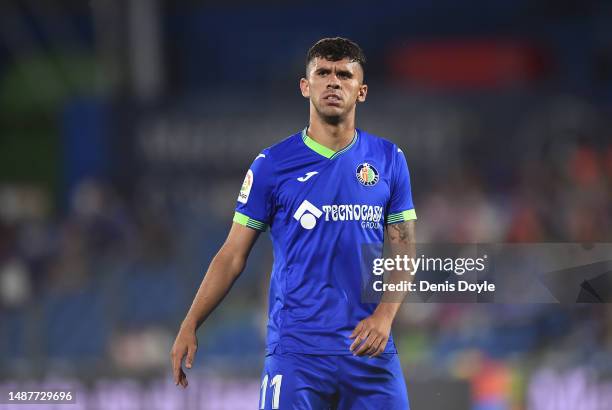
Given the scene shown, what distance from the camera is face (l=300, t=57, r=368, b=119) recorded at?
459 centimetres

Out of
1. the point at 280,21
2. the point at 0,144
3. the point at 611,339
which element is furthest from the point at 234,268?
the point at 0,144

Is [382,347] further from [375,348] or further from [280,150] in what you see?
[280,150]

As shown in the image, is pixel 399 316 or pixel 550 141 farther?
pixel 550 141

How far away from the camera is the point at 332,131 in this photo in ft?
15.4

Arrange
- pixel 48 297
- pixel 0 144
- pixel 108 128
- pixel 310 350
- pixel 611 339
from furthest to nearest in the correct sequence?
pixel 0 144 < pixel 108 128 < pixel 48 297 < pixel 611 339 < pixel 310 350

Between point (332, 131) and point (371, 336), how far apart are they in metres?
0.85

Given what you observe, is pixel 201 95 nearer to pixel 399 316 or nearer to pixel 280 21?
pixel 280 21

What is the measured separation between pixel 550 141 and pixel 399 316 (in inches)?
131

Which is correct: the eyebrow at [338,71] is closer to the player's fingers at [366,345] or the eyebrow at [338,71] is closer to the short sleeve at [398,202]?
the short sleeve at [398,202]

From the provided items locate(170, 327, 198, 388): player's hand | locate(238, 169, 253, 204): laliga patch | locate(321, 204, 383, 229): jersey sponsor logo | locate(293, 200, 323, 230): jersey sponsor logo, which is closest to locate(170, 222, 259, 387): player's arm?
locate(170, 327, 198, 388): player's hand

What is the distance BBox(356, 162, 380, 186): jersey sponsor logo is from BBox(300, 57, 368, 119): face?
23cm

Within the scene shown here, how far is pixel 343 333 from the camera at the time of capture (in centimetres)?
454

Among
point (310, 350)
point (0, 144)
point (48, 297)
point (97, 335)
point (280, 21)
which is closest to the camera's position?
point (310, 350)

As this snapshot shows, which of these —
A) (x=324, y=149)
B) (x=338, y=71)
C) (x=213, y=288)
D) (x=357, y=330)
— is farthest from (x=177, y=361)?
(x=338, y=71)
